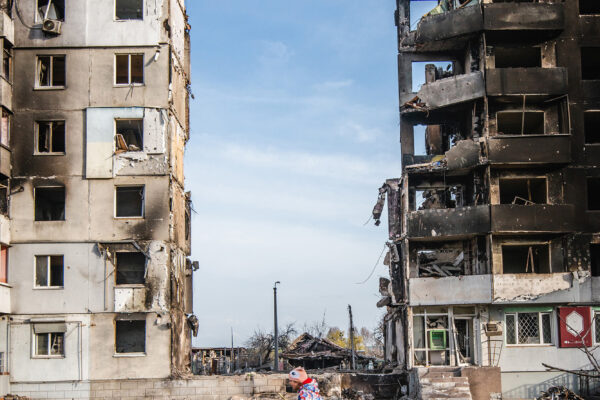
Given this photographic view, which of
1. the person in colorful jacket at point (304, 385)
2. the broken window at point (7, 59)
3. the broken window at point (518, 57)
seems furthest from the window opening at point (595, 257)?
the broken window at point (7, 59)

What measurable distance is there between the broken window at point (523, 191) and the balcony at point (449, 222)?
2.19 meters

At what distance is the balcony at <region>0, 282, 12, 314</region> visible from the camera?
36.1 meters

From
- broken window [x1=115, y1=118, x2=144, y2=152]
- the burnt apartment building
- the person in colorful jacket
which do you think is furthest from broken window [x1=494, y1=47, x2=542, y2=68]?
the person in colorful jacket

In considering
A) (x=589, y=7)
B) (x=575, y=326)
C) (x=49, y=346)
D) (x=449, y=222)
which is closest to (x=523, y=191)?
(x=449, y=222)

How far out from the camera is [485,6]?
132 ft

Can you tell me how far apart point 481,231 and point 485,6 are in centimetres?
1061

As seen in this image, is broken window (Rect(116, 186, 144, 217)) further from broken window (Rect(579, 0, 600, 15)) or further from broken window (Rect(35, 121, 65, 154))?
broken window (Rect(579, 0, 600, 15))

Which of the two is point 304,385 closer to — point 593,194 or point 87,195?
point 87,195

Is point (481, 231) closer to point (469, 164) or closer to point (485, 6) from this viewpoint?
point (469, 164)

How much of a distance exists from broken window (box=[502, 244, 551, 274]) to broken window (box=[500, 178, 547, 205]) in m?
2.17

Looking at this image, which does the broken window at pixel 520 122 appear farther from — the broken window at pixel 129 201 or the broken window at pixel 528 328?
the broken window at pixel 129 201

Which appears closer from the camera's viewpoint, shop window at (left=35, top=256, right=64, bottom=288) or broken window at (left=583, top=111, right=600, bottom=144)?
shop window at (left=35, top=256, right=64, bottom=288)

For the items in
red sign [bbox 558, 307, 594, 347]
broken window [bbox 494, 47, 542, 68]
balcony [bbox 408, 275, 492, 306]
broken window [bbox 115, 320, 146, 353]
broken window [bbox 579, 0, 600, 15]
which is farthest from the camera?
broken window [bbox 579, 0, 600, 15]

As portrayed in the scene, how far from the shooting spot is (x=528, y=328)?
1529 inches
